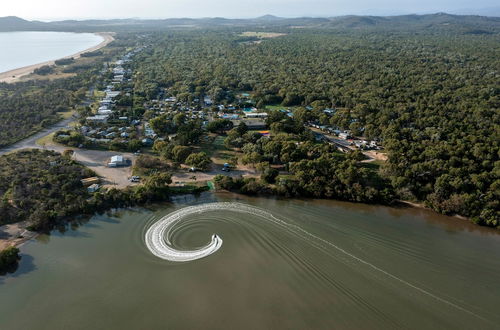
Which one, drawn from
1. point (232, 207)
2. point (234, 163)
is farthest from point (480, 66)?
point (232, 207)

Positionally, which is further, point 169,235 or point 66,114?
point 66,114

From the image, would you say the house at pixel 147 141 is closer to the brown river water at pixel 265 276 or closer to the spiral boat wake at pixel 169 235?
the brown river water at pixel 265 276

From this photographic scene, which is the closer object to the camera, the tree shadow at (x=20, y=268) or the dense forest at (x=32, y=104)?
the tree shadow at (x=20, y=268)

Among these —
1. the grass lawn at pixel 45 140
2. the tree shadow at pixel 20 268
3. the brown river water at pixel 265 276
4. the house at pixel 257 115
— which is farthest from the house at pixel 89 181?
the house at pixel 257 115

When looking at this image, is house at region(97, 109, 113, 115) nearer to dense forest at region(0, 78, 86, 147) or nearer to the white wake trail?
dense forest at region(0, 78, 86, 147)

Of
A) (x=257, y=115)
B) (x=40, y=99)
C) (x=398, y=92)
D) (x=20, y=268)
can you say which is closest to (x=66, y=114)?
(x=40, y=99)

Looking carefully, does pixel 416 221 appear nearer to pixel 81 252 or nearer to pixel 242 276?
pixel 242 276

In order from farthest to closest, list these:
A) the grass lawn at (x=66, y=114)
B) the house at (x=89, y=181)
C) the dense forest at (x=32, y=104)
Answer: the grass lawn at (x=66, y=114), the dense forest at (x=32, y=104), the house at (x=89, y=181)

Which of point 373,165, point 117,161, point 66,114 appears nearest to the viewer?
point 117,161

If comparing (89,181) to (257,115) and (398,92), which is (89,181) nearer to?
(257,115)
